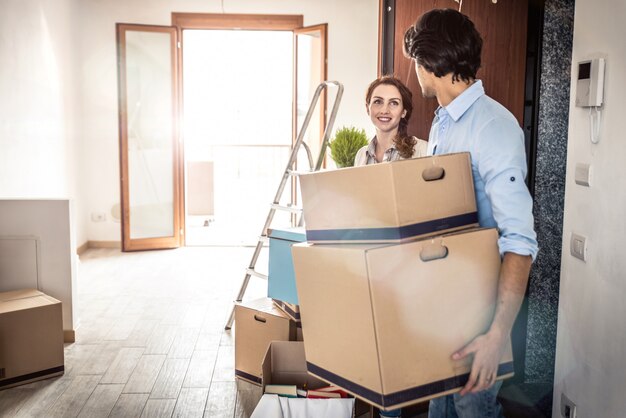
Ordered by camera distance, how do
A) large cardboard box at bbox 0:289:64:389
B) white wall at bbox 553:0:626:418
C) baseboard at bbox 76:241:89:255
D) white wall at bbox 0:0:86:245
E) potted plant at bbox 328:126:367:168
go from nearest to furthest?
white wall at bbox 553:0:626:418 < large cardboard box at bbox 0:289:64:389 < potted plant at bbox 328:126:367:168 < white wall at bbox 0:0:86:245 < baseboard at bbox 76:241:89:255

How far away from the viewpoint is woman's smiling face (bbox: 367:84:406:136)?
273 cm

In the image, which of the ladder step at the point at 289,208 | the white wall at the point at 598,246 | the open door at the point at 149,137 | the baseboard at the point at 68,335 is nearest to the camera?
the white wall at the point at 598,246

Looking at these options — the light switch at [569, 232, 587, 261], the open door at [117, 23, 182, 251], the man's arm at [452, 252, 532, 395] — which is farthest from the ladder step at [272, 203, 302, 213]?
the open door at [117, 23, 182, 251]

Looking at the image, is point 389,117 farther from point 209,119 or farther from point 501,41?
point 209,119

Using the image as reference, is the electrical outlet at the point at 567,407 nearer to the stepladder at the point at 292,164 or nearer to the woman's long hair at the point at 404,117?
the woman's long hair at the point at 404,117

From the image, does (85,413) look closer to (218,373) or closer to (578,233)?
(218,373)

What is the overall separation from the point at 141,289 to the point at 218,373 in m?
1.79

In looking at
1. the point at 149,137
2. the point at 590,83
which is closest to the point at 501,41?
the point at 590,83

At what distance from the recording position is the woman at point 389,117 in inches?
107

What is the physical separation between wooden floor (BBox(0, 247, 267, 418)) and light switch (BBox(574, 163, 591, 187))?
5.19 ft

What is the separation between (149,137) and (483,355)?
5347mm

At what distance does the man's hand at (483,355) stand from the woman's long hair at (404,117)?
146cm

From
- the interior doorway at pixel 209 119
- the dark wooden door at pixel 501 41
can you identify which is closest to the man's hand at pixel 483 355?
the dark wooden door at pixel 501 41

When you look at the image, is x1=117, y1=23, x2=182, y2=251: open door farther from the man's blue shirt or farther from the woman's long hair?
the man's blue shirt
